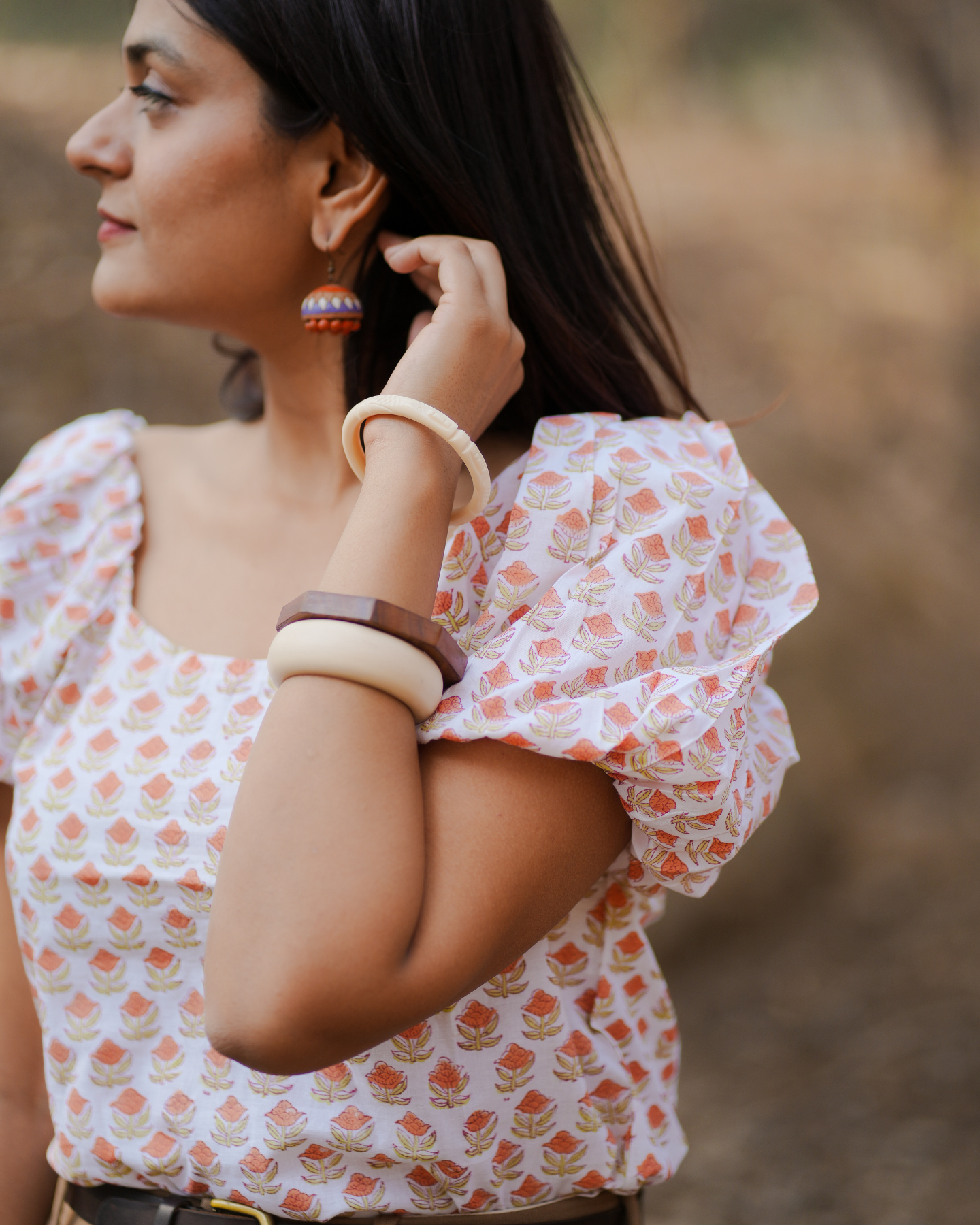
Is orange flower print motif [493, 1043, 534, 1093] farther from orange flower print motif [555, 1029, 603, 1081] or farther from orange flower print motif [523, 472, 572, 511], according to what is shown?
orange flower print motif [523, 472, 572, 511]

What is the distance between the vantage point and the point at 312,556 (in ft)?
4.42

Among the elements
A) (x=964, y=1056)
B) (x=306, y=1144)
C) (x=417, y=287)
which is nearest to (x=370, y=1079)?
(x=306, y=1144)

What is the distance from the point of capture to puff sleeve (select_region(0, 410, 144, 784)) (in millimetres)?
1318

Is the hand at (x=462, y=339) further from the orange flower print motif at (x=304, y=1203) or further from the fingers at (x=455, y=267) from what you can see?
the orange flower print motif at (x=304, y=1203)

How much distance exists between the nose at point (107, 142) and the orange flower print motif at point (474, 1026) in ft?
3.33

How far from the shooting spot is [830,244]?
151 inches

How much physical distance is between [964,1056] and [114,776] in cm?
309

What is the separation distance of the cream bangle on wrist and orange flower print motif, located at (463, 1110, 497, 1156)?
23.1 inches

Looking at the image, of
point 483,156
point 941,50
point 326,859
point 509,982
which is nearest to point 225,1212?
point 509,982

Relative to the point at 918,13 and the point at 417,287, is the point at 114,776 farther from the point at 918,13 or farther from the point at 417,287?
the point at 918,13

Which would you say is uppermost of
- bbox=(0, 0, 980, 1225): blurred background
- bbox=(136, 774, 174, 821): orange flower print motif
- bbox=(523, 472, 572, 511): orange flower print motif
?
bbox=(523, 472, 572, 511): orange flower print motif

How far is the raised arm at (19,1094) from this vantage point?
1.30 m

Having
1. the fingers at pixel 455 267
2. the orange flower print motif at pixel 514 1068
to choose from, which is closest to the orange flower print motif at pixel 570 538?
the fingers at pixel 455 267

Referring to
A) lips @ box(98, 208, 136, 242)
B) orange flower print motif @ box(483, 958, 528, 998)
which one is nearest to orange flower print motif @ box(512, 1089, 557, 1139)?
orange flower print motif @ box(483, 958, 528, 998)
